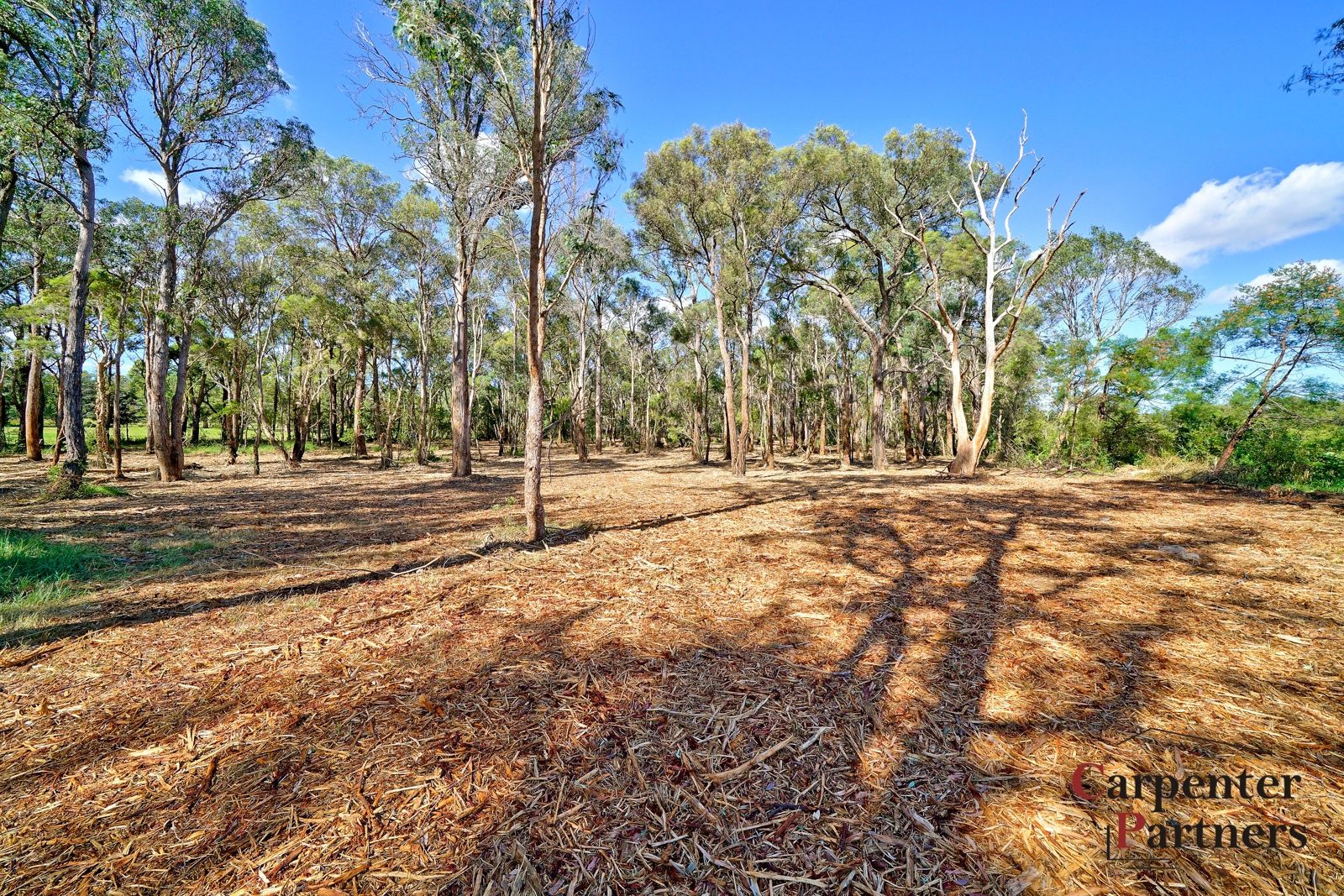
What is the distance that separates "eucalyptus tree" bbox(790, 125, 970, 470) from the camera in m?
15.2

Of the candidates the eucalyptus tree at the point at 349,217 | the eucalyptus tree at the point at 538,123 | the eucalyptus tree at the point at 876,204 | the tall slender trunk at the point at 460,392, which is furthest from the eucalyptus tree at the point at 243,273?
the eucalyptus tree at the point at 876,204

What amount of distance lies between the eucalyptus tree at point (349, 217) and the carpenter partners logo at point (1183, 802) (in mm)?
22895

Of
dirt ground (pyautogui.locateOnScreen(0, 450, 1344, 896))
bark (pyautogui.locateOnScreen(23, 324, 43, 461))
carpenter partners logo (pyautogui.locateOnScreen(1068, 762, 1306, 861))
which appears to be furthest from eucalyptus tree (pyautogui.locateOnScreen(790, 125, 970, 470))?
bark (pyautogui.locateOnScreen(23, 324, 43, 461))

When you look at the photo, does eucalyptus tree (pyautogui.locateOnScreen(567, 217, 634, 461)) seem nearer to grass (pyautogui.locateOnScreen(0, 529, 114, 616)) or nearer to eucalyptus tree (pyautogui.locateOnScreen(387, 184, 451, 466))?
eucalyptus tree (pyautogui.locateOnScreen(387, 184, 451, 466))

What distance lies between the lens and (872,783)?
193 centimetres

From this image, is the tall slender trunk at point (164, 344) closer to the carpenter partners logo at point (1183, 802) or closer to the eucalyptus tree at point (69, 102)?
the eucalyptus tree at point (69, 102)

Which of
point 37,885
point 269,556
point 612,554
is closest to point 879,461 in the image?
point 612,554

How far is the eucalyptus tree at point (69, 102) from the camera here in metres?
8.15

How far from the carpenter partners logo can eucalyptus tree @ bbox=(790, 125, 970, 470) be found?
15.0 meters

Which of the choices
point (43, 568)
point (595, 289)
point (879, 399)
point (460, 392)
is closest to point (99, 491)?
point (460, 392)

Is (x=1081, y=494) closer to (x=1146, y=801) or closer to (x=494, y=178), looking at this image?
(x=1146, y=801)

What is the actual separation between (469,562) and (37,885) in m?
3.57

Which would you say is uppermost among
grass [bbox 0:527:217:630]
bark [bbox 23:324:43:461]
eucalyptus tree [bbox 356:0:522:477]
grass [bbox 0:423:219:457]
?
eucalyptus tree [bbox 356:0:522:477]

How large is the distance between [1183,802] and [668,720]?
2.10 meters
